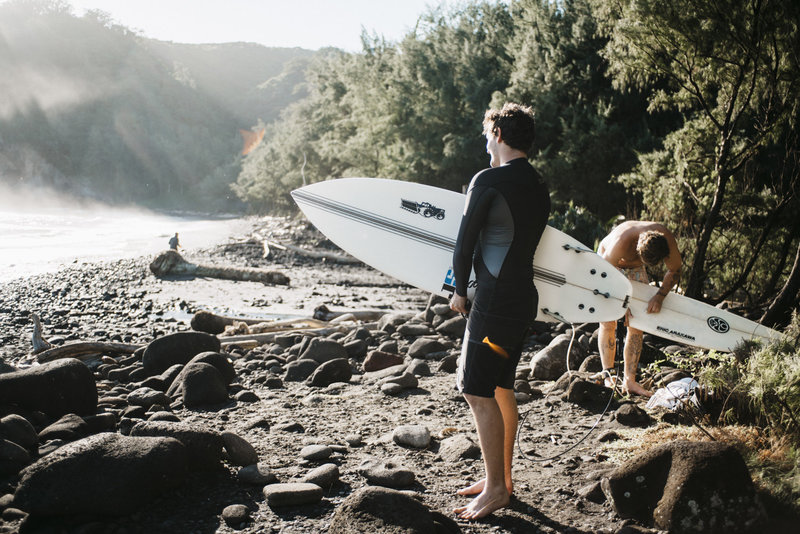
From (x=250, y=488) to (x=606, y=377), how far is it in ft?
10.6

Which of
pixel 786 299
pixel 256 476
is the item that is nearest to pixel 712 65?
pixel 786 299

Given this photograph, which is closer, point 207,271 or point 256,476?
point 256,476

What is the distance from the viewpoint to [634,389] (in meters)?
4.98

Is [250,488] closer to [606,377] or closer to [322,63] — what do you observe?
[606,377]

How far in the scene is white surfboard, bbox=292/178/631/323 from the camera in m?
4.55

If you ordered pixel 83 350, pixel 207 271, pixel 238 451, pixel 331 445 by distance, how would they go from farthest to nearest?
pixel 207 271, pixel 83 350, pixel 331 445, pixel 238 451

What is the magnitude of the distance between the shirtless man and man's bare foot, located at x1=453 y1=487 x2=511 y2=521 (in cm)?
231

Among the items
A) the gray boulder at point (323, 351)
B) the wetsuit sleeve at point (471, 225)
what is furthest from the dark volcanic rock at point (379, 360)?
the wetsuit sleeve at point (471, 225)

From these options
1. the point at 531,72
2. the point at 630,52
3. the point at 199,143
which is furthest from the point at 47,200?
the point at 630,52

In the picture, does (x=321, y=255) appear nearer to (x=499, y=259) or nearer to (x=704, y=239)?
(x=704, y=239)

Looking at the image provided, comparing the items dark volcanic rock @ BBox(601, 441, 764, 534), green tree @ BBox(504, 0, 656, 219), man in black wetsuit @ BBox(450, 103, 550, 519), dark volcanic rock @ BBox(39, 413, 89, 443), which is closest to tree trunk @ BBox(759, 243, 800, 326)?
dark volcanic rock @ BBox(601, 441, 764, 534)

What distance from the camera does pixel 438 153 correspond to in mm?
25922

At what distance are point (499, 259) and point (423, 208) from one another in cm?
214

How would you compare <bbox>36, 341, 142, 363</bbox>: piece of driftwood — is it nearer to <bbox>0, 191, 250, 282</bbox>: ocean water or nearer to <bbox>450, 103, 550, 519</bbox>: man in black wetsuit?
<bbox>450, 103, 550, 519</bbox>: man in black wetsuit
